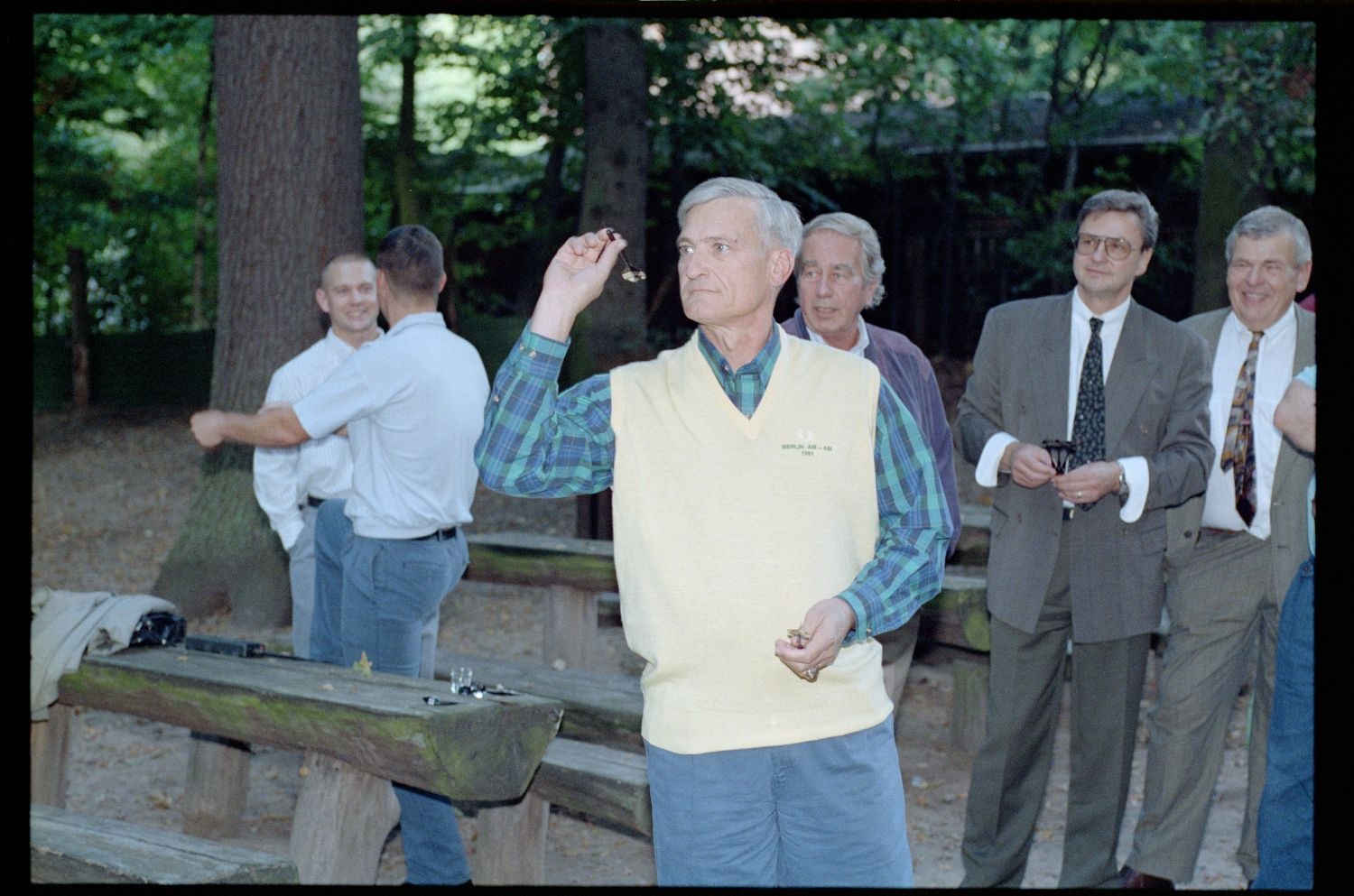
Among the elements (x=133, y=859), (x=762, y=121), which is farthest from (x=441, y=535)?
(x=762, y=121)

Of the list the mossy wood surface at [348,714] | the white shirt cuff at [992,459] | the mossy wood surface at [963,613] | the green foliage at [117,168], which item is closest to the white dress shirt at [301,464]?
the mossy wood surface at [348,714]

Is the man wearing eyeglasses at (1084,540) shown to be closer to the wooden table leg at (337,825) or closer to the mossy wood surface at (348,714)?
the mossy wood surface at (348,714)

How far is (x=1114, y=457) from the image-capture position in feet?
12.3

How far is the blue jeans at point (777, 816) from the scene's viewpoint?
8.14 ft

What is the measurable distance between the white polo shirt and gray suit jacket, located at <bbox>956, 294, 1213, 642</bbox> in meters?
1.37

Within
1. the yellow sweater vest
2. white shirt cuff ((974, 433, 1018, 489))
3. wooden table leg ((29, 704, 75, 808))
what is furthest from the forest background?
the yellow sweater vest

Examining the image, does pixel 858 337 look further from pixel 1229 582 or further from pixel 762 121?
pixel 762 121

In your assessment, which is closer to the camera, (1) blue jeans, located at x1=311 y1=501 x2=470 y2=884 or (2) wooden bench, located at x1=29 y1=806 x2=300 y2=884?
(2) wooden bench, located at x1=29 y1=806 x2=300 y2=884

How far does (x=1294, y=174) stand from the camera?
11.6m

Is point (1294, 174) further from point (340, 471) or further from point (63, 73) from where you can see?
point (63, 73)

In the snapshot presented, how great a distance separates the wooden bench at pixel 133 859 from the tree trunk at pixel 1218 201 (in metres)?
8.39

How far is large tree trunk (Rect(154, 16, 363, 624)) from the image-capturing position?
738 cm

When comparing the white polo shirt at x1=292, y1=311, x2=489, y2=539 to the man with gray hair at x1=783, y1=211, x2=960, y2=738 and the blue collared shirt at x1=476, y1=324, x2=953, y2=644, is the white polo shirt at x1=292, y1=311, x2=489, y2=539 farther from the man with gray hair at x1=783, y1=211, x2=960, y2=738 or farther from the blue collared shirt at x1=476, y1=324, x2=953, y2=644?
the blue collared shirt at x1=476, y1=324, x2=953, y2=644

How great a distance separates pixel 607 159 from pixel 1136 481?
6.88 m
